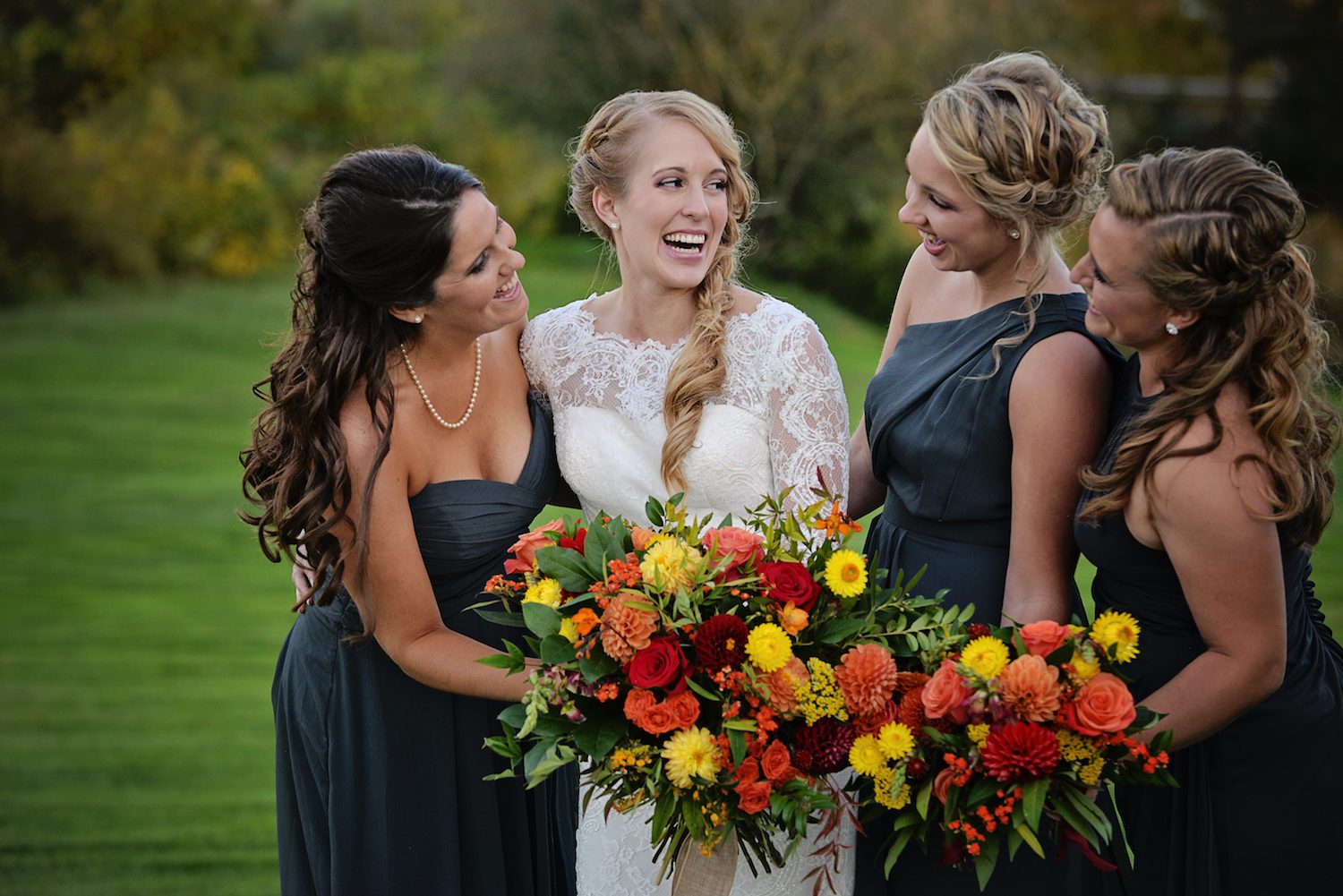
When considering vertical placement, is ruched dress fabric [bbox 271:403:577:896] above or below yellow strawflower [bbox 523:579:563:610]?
below

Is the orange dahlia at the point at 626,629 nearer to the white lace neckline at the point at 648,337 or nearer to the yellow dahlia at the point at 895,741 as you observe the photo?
the yellow dahlia at the point at 895,741

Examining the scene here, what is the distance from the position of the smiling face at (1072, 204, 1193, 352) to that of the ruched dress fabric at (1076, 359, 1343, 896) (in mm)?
182

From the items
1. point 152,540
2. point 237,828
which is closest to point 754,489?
point 237,828

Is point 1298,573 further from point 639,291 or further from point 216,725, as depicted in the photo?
point 216,725

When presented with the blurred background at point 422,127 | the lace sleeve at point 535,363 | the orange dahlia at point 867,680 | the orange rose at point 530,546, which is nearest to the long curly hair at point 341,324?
the lace sleeve at point 535,363

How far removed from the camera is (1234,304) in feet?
9.30

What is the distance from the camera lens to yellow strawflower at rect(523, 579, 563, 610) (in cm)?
283

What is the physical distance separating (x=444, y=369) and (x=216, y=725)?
6.27 metres

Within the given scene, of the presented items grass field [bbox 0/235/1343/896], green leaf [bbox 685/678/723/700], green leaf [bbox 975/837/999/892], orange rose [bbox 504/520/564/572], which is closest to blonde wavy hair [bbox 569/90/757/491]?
grass field [bbox 0/235/1343/896]

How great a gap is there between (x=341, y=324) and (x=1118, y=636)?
212 cm

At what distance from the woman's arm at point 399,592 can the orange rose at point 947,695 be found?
1.22m

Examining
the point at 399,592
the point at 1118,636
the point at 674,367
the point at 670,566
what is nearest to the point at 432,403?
the point at 399,592

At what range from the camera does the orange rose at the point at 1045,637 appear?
2.64 meters

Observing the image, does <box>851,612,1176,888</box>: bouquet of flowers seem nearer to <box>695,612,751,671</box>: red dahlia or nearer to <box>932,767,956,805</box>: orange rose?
<box>932,767,956,805</box>: orange rose
